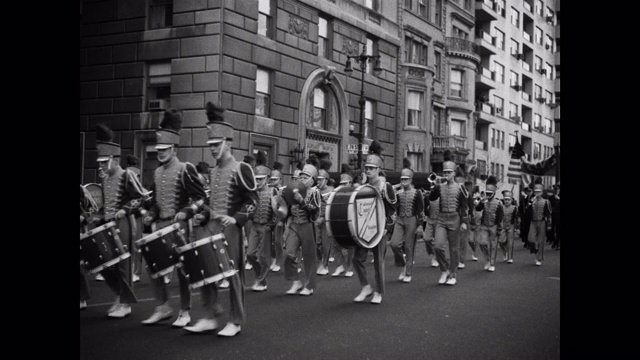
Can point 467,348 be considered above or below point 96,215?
below

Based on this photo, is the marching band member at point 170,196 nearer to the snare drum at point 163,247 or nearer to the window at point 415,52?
the snare drum at point 163,247

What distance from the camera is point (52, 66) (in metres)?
3.99

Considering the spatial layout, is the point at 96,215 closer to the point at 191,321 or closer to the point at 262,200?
the point at 191,321

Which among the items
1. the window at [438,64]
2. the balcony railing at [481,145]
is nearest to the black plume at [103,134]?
the window at [438,64]

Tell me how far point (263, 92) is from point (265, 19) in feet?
8.42

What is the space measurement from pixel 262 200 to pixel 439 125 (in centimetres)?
2808

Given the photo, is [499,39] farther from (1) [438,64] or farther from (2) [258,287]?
(2) [258,287]

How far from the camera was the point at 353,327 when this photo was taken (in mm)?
7914

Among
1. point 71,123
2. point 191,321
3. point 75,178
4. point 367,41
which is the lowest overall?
point 191,321

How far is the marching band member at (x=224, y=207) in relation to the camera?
7.46 m

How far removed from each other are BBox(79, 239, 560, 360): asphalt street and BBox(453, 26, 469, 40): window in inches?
1225

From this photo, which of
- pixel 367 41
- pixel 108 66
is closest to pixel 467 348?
pixel 108 66

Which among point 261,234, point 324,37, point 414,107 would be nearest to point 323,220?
point 261,234

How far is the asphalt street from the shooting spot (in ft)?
21.4
